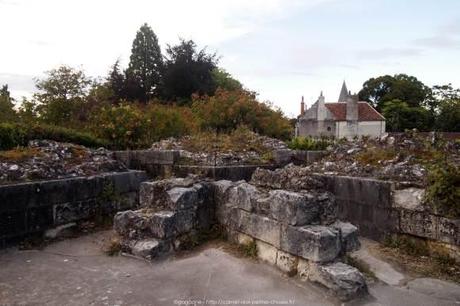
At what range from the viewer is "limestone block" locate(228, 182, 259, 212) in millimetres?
5074

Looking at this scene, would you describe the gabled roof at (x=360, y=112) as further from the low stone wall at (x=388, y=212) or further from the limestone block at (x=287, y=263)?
the limestone block at (x=287, y=263)

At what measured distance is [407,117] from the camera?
2015 inches

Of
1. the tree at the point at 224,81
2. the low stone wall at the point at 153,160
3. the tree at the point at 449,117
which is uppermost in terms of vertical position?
the tree at the point at 224,81

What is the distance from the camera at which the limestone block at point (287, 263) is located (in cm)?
437

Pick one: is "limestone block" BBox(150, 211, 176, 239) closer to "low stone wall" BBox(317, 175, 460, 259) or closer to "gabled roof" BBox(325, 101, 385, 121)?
"low stone wall" BBox(317, 175, 460, 259)

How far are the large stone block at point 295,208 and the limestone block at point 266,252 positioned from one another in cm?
37

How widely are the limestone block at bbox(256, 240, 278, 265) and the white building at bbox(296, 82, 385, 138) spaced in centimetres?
4470

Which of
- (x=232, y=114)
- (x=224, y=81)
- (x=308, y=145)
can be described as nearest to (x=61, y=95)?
(x=232, y=114)

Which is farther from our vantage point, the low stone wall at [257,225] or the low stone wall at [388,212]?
the low stone wall at [388,212]

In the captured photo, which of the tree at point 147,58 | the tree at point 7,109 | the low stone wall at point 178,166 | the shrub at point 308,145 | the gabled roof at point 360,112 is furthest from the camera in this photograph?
the gabled roof at point 360,112

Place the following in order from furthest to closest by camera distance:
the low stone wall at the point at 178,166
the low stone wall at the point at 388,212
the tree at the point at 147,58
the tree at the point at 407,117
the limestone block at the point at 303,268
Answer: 1. the tree at the point at 407,117
2. the tree at the point at 147,58
3. the low stone wall at the point at 178,166
4. the low stone wall at the point at 388,212
5. the limestone block at the point at 303,268

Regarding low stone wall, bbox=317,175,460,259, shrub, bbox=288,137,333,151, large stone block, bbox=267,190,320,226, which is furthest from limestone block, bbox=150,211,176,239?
shrub, bbox=288,137,333,151

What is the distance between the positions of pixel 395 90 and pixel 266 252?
56.0m

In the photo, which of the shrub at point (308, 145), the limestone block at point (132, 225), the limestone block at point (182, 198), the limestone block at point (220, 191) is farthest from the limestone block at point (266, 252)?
the shrub at point (308, 145)
